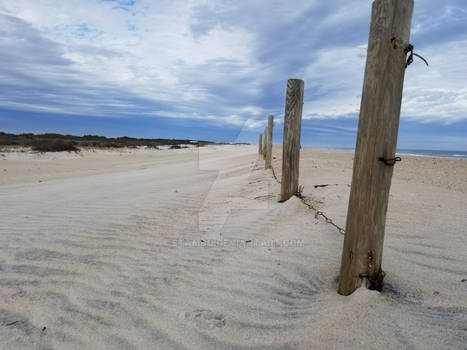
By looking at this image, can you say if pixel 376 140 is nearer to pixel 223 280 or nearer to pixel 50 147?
pixel 223 280

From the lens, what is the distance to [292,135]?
5020mm

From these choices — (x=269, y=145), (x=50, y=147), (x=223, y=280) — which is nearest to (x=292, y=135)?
(x=223, y=280)

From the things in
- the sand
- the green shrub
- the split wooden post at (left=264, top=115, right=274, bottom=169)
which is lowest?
the sand

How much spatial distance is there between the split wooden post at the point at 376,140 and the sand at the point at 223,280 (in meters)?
0.25

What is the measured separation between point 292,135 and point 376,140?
3029 millimetres

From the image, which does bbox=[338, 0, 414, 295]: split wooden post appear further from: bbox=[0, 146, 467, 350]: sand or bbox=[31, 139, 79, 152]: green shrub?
bbox=[31, 139, 79, 152]: green shrub

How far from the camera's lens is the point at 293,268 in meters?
2.88

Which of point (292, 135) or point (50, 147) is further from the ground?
point (292, 135)

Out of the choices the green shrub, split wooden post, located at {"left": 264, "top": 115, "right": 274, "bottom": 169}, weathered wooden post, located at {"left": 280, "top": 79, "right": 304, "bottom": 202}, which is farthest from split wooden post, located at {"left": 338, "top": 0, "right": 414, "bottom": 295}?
the green shrub

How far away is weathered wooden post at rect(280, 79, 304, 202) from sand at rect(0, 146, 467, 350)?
296mm

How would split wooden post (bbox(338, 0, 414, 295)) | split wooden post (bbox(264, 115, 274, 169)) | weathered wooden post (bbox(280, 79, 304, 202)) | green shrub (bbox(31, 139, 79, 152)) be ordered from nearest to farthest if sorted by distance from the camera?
split wooden post (bbox(338, 0, 414, 295)), weathered wooden post (bbox(280, 79, 304, 202)), split wooden post (bbox(264, 115, 274, 169)), green shrub (bbox(31, 139, 79, 152))

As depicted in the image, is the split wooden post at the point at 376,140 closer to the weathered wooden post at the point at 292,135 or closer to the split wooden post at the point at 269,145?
the weathered wooden post at the point at 292,135

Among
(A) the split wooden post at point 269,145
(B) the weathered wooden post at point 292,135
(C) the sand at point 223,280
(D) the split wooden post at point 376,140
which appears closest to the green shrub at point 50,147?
(A) the split wooden post at point 269,145

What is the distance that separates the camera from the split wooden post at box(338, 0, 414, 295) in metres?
1.91
